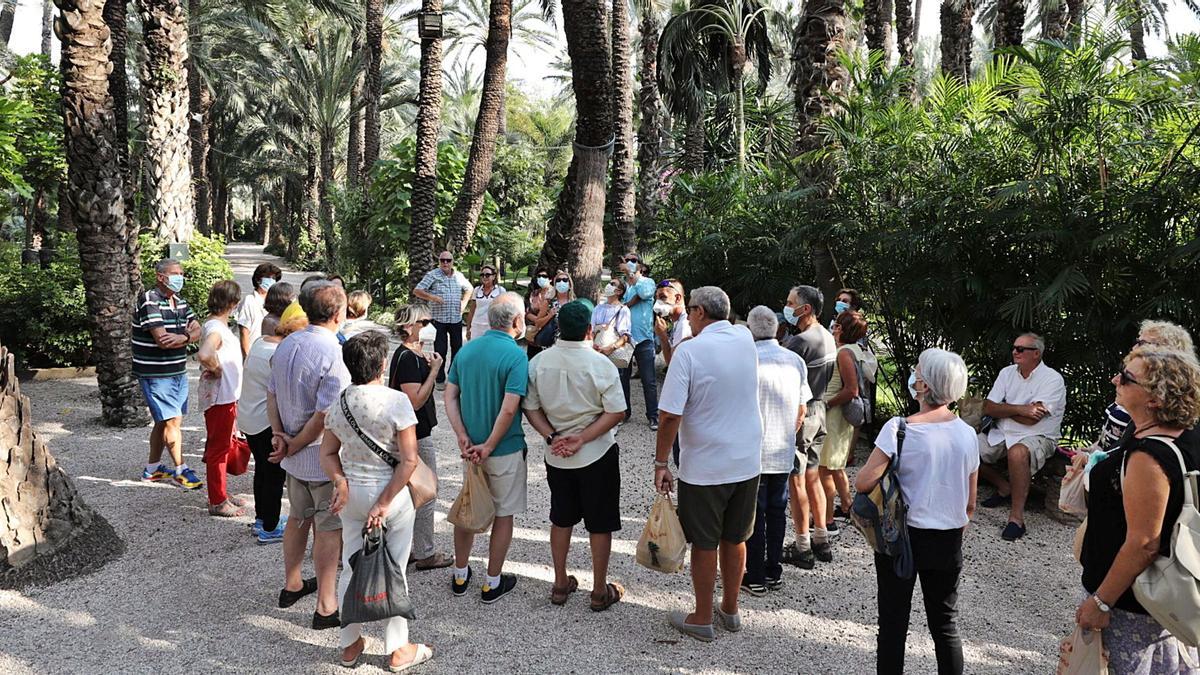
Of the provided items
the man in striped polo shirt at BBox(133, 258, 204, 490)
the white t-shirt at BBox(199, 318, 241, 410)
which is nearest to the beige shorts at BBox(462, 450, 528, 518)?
the white t-shirt at BBox(199, 318, 241, 410)

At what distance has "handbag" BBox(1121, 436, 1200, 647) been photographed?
2488 mm

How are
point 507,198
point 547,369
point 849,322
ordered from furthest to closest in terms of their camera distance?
point 507,198
point 849,322
point 547,369

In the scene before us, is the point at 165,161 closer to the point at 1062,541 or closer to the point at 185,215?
the point at 185,215

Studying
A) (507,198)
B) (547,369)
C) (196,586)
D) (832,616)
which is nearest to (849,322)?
(832,616)

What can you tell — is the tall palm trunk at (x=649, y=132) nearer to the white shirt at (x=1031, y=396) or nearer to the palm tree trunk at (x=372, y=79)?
the palm tree trunk at (x=372, y=79)

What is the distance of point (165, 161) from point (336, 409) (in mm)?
12163

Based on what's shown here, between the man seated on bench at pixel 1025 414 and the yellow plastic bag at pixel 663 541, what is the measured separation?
9.68 feet

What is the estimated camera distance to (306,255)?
111 ft

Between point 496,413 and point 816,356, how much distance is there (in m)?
2.22

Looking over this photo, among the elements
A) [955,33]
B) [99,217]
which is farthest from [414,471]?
[955,33]

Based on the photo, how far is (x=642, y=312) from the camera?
8711 mm

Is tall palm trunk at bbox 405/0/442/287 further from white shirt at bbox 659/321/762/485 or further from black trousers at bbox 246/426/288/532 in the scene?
white shirt at bbox 659/321/762/485

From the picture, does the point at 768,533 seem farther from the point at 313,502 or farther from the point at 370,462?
the point at 313,502

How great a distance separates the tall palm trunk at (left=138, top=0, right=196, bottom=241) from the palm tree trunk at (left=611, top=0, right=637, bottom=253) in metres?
6.95
